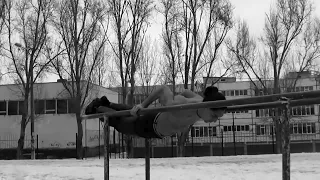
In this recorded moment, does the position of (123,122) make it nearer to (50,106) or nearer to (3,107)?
(50,106)

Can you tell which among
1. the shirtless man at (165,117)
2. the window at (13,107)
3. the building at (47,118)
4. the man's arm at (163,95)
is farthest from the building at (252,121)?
the man's arm at (163,95)

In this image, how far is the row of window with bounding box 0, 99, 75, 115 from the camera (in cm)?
2447

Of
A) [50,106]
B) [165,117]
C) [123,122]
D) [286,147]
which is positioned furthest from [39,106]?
[286,147]

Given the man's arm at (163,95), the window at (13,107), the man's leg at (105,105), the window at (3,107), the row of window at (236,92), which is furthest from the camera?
the row of window at (236,92)

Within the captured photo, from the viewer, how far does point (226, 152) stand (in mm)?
24562

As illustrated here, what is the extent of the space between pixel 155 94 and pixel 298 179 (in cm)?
444

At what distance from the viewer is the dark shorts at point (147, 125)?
3621mm

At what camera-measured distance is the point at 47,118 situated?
80.2ft

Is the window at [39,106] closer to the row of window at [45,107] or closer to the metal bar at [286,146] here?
the row of window at [45,107]

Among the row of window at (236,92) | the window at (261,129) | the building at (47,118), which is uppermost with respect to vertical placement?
the row of window at (236,92)

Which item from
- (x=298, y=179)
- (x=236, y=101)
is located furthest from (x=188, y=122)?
(x=298, y=179)

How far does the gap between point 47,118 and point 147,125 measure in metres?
22.4

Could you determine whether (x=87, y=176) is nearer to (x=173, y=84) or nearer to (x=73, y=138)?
(x=173, y=84)

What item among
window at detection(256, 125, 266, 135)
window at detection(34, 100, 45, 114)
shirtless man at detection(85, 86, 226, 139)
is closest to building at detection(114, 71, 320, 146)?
window at detection(256, 125, 266, 135)
